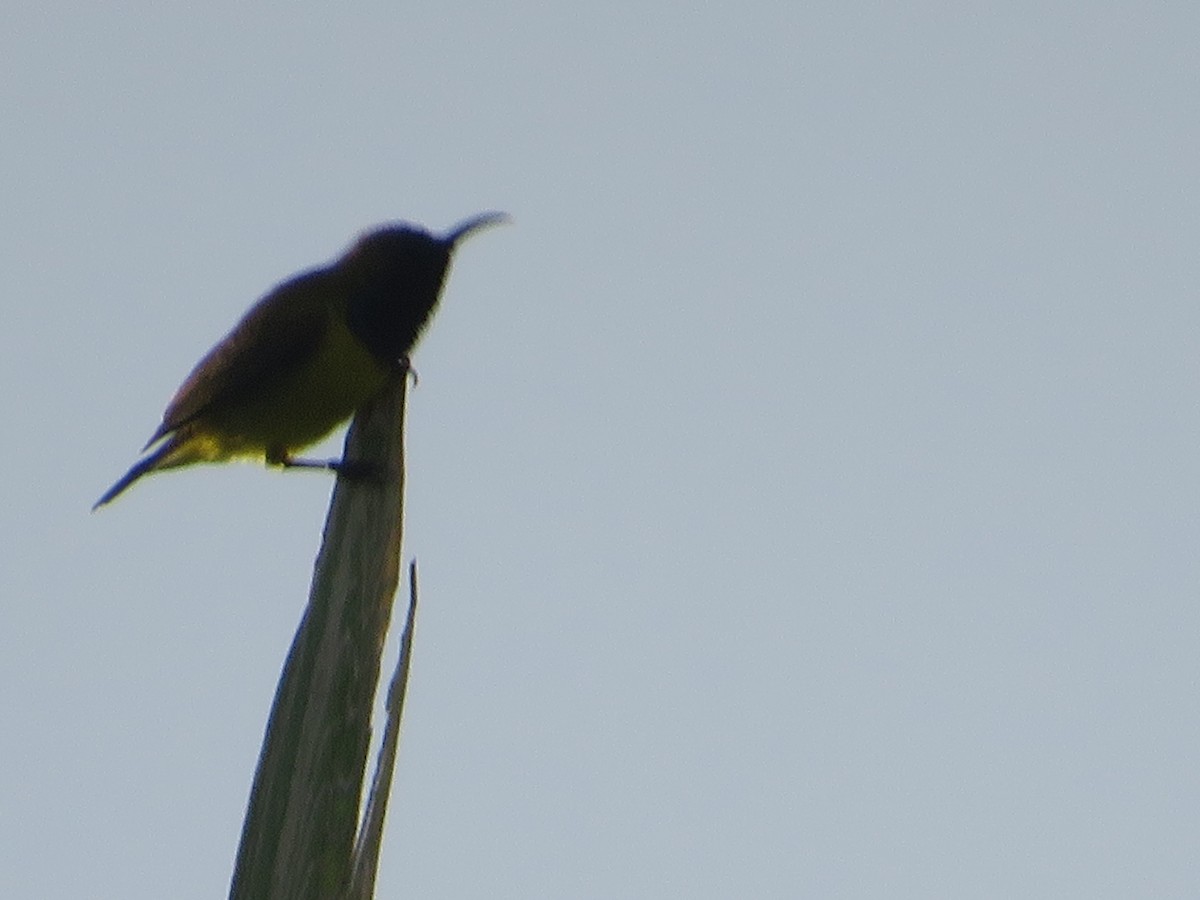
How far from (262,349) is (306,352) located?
0.66ft

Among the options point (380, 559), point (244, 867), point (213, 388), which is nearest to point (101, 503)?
point (213, 388)

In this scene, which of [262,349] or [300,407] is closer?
[300,407]

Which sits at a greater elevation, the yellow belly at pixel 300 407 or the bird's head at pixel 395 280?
the bird's head at pixel 395 280

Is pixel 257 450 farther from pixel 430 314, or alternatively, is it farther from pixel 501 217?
pixel 501 217

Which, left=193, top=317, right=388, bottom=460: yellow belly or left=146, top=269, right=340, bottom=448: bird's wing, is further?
left=146, top=269, right=340, bottom=448: bird's wing

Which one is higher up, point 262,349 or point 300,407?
point 262,349

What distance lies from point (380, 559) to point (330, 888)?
665 mm

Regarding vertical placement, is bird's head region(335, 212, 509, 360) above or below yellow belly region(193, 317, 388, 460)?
above

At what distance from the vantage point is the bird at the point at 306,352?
185 inches

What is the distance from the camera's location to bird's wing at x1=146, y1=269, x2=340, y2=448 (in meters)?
4.86

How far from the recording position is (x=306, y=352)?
4.79 m

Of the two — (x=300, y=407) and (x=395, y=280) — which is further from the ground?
Answer: (x=395, y=280)

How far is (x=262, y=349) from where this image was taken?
4918 mm

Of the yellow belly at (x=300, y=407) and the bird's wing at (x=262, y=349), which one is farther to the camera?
the bird's wing at (x=262, y=349)
